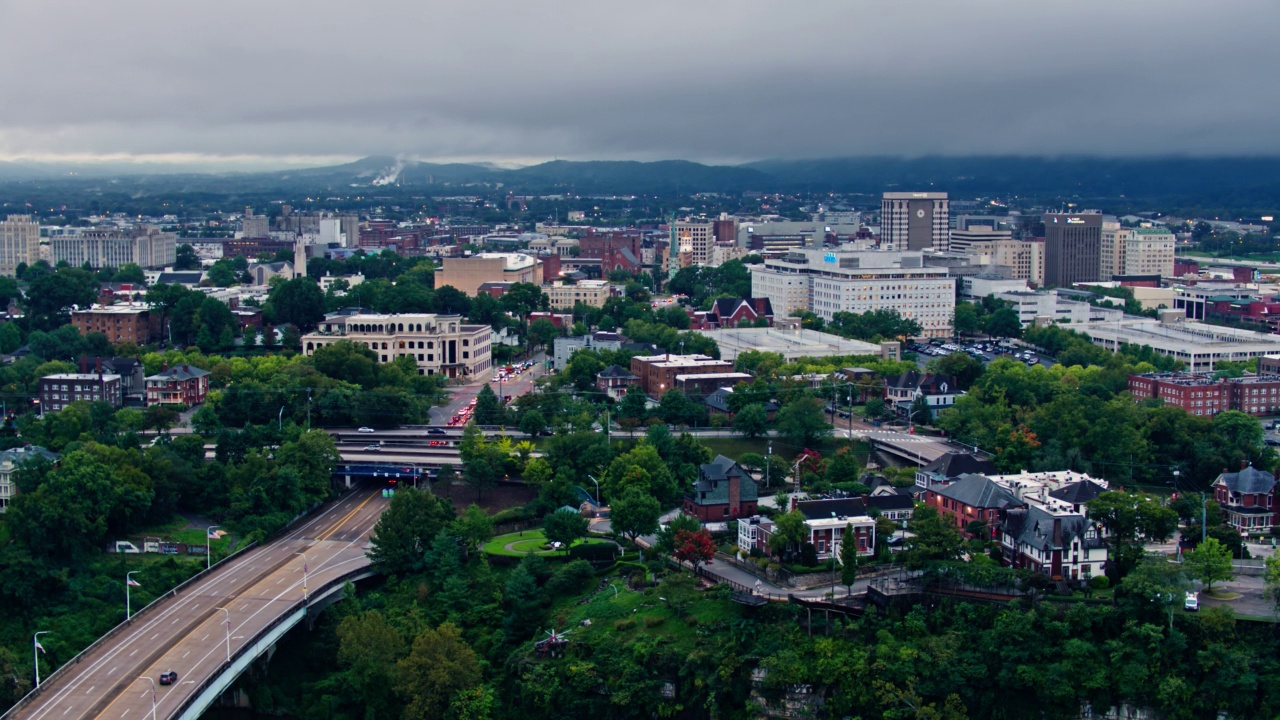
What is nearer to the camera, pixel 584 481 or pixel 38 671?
pixel 38 671

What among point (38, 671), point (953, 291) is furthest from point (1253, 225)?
point (38, 671)

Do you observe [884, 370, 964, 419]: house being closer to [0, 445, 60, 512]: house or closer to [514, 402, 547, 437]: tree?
[514, 402, 547, 437]: tree

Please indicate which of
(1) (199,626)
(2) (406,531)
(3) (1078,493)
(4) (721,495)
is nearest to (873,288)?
(4) (721,495)

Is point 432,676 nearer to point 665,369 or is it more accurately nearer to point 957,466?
point 957,466

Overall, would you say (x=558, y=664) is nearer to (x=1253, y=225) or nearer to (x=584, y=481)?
(x=584, y=481)

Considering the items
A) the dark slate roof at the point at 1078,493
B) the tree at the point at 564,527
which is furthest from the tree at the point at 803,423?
the dark slate roof at the point at 1078,493

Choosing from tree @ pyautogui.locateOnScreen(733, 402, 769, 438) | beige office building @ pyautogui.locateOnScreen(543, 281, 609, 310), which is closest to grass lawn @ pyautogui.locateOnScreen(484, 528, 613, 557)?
tree @ pyautogui.locateOnScreen(733, 402, 769, 438)

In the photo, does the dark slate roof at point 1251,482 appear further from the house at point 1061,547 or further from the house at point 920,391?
the house at point 920,391
